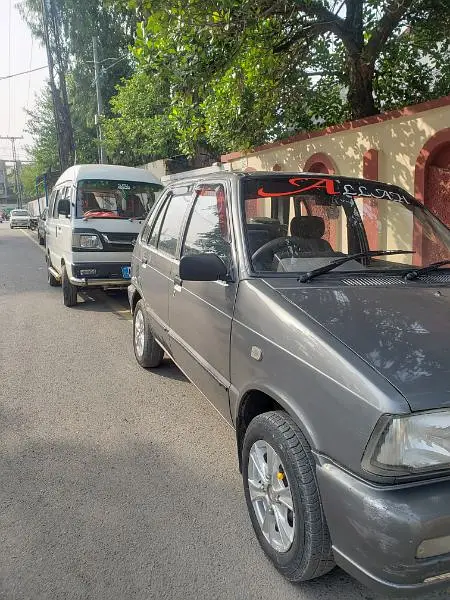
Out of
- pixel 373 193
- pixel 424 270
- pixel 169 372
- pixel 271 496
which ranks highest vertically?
pixel 373 193

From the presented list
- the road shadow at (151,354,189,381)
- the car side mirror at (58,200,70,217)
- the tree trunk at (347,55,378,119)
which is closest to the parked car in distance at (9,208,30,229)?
the car side mirror at (58,200,70,217)

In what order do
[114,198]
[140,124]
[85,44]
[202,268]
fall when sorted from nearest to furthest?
[202,268] → [114,198] → [140,124] → [85,44]

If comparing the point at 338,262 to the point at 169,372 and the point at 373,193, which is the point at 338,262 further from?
the point at 169,372

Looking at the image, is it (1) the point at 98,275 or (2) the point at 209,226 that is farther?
(1) the point at 98,275

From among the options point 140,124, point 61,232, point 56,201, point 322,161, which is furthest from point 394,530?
point 140,124

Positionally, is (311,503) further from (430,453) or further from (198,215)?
(198,215)

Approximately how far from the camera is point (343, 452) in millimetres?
1983

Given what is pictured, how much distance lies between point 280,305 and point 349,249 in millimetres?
1254

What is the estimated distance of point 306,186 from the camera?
3.61 m

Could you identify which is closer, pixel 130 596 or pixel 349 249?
pixel 130 596

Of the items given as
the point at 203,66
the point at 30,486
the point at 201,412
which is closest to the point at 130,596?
the point at 30,486

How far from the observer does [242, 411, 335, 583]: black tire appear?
215 centimetres

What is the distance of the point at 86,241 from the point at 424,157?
511cm

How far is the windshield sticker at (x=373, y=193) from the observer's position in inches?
147
